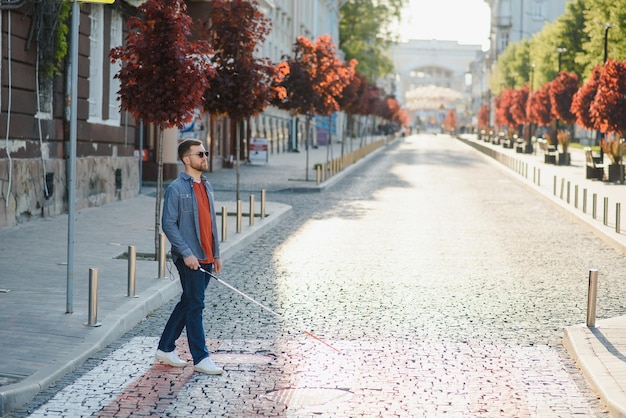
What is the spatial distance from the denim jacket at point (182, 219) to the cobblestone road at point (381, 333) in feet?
2.87

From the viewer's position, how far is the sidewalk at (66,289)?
738 centimetres

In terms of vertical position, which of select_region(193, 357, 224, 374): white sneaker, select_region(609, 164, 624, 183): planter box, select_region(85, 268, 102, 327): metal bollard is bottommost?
select_region(193, 357, 224, 374): white sneaker

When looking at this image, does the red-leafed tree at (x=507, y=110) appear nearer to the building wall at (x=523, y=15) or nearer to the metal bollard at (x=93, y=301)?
the building wall at (x=523, y=15)

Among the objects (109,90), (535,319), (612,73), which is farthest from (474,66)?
(535,319)

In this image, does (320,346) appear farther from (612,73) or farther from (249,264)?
(612,73)

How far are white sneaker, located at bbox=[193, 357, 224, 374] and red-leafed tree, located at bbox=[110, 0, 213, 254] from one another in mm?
5968

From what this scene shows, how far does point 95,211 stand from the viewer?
20734mm

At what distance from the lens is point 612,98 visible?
35.2 meters

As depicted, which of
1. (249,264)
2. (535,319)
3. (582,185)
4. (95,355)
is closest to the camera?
(95,355)

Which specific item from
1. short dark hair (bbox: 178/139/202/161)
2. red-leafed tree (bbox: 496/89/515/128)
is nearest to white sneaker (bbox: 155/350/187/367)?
short dark hair (bbox: 178/139/202/161)

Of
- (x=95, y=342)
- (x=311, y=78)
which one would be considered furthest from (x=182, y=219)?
(x=311, y=78)

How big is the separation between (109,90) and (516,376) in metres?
17.6

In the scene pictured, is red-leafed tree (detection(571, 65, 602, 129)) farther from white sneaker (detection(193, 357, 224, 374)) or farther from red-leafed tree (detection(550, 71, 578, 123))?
white sneaker (detection(193, 357, 224, 374))

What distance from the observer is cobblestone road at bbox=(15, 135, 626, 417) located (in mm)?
6727
